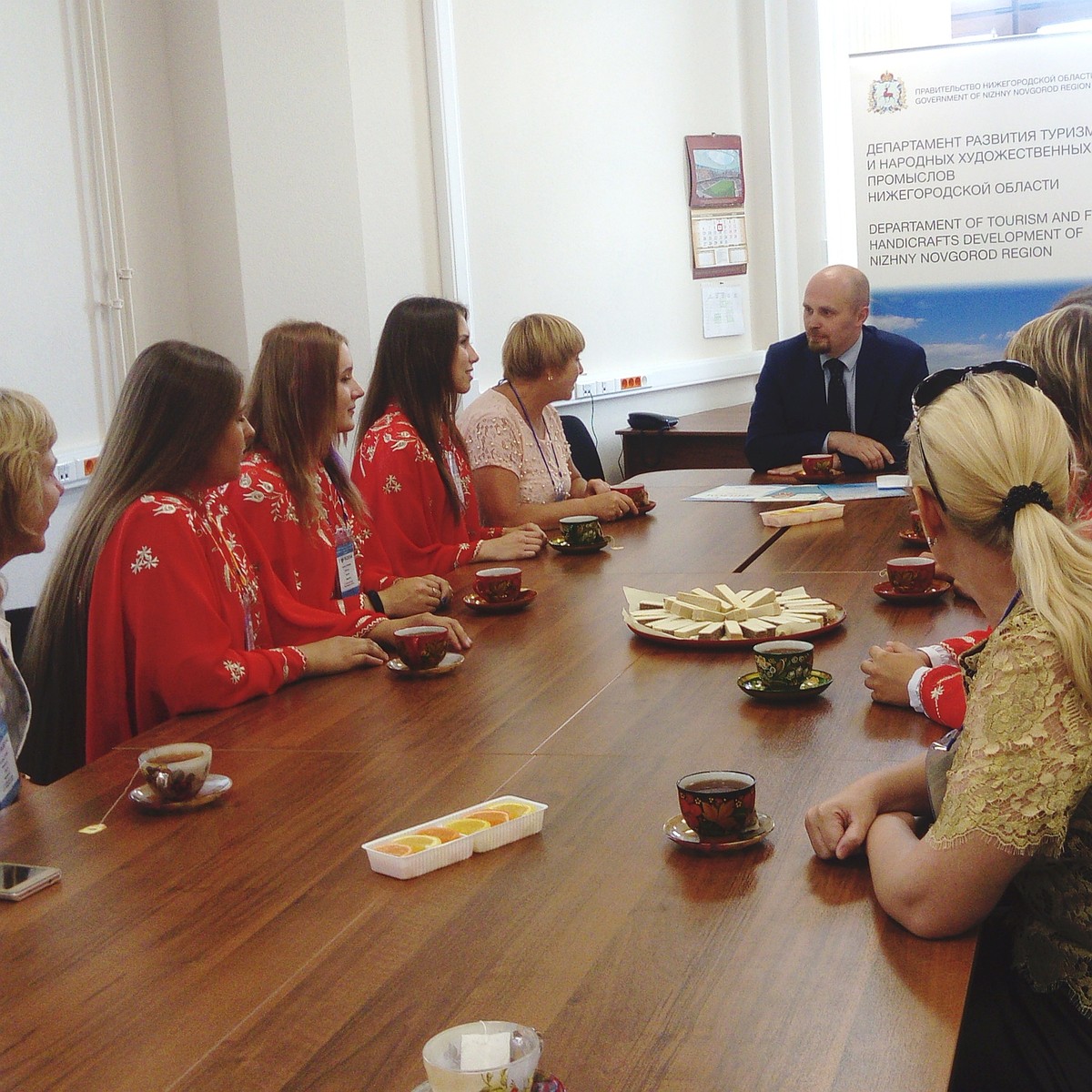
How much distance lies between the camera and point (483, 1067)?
97cm

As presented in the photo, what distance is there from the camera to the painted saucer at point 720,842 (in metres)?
1.44

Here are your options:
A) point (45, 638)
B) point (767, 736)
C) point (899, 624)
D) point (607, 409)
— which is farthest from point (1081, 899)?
point (607, 409)

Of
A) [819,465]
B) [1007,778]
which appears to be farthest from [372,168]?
[1007,778]

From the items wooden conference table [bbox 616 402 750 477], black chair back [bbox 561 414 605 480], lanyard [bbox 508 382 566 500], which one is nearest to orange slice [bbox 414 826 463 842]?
lanyard [bbox 508 382 566 500]

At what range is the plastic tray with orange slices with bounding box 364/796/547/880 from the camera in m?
1.44

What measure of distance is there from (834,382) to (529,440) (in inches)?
46.4

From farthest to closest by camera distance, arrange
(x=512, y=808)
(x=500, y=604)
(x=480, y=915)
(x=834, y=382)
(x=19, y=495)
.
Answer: (x=834, y=382) → (x=500, y=604) → (x=19, y=495) → (x=512, y=808) → (x=480, y=915)

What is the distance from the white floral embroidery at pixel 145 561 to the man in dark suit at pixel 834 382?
9.01 feet

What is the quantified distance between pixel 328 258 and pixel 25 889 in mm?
3621

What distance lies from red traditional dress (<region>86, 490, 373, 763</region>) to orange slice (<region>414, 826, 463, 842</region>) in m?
0.75

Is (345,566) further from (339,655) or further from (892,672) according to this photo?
(892,672)

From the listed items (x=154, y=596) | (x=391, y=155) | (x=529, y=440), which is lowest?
(x=154, y=596)

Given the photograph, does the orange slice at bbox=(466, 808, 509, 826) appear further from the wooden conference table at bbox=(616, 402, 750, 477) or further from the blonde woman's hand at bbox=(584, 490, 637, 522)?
the wooden conference table at bbox=(616, 402, 750, 477)

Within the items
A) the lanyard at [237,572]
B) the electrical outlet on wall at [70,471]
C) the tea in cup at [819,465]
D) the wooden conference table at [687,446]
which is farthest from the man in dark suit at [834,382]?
the lanyard at [237,572]
